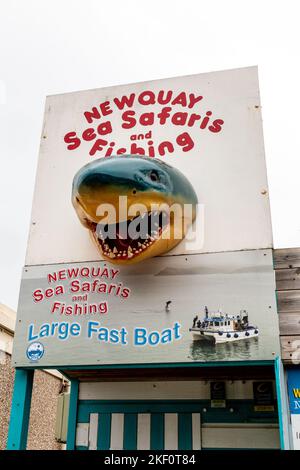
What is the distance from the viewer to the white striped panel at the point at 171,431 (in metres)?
4.72

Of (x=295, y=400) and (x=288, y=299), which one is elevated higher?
(x=288, y=299)

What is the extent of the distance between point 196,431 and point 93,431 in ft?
3.28

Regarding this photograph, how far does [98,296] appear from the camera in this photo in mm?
4039

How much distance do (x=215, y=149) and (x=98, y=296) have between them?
5.38 ft

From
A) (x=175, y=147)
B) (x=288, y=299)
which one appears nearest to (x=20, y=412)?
(x=288, y=299)

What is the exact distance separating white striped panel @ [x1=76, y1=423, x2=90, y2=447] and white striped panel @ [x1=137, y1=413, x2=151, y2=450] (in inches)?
20.1

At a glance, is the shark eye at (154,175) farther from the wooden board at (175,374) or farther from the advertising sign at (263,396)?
the advertising sign at (263,396)

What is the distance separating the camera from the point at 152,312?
3873 mm

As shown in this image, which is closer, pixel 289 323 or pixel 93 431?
pixel 289 323

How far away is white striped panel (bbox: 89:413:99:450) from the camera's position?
4875 millimetres

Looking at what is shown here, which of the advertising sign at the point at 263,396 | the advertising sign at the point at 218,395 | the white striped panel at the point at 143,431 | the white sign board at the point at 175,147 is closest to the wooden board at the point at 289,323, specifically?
the white sign board at the point at 175,147

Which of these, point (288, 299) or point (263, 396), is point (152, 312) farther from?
point (263, 396)
